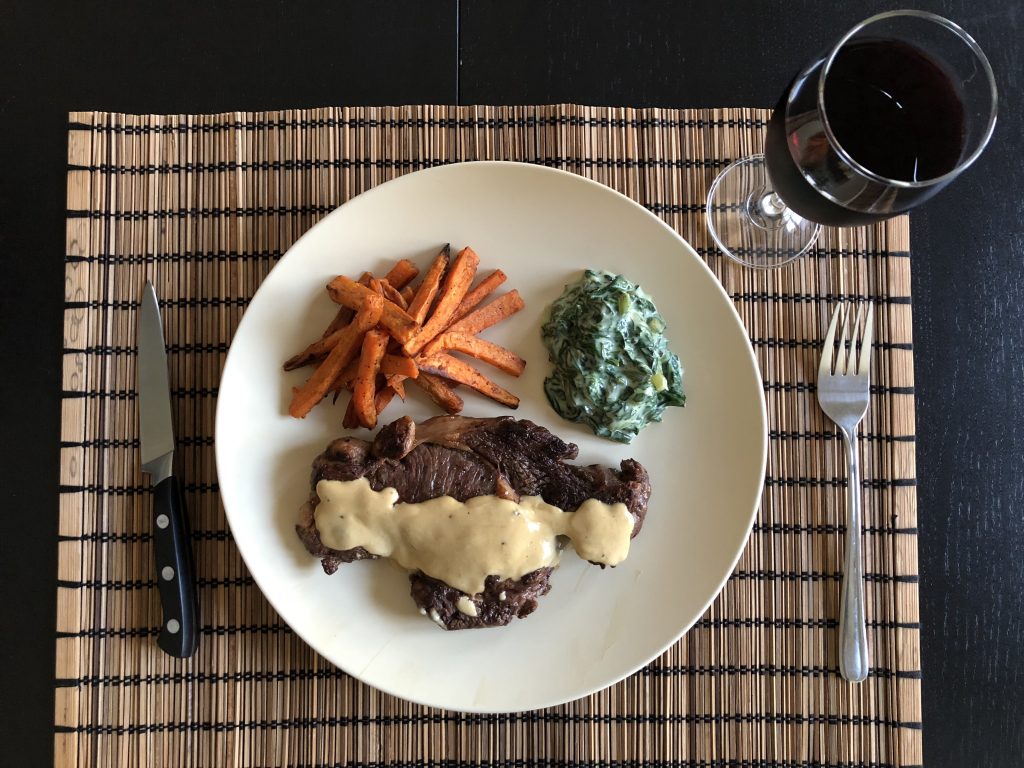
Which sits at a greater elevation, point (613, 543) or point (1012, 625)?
point (613, 543)

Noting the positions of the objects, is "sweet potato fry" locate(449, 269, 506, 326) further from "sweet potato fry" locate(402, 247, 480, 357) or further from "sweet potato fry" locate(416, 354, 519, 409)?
"sweet potato fry" locate(416, 354, 519, 409)

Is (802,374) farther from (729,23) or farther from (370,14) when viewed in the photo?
(370,14)

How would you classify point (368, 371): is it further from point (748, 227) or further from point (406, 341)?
point (748, 227)

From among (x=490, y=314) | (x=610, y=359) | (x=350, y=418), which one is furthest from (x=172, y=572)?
(x=610, y=359)

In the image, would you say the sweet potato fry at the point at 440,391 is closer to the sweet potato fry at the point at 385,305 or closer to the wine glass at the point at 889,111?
the sweet potato fry at the point at 385,305

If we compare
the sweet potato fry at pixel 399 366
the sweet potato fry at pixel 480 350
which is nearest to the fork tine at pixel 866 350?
the sweet potato fry at pixel 480 350

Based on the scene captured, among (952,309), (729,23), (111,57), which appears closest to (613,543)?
(952,309)
